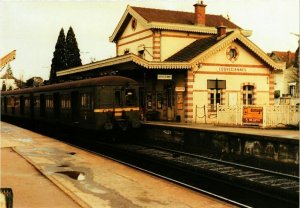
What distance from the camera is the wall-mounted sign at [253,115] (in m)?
20.2

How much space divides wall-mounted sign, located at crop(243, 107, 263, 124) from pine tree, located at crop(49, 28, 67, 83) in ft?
121

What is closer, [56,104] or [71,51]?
[56,104]

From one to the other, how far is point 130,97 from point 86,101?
194 centimetres

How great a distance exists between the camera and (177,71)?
25859mm

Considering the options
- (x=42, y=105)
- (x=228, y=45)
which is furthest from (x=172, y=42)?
(x=42, y=105)

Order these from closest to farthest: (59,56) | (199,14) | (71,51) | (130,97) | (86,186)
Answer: (86,186), (130,97), (199,14), (59,56), (71,51)

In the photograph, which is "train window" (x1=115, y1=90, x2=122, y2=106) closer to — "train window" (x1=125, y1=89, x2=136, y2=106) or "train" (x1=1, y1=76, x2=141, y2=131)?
"train" (x1=1, y1=76, x2=141, y2=131)

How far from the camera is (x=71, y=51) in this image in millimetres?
54469

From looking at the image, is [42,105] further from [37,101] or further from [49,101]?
[49,101]

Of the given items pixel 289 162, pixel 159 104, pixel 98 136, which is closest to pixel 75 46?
pixel 159 104

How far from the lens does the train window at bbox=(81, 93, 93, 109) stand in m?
17.9

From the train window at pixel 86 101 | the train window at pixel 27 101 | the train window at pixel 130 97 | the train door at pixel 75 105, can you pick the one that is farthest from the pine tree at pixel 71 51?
the train window at pixel 130 97

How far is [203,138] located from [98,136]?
598 centimetres

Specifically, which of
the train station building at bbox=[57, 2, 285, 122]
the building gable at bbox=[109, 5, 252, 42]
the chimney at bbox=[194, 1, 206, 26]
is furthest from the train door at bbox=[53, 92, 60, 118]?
the chimney at bbox=[194, 1, 206, 26]
